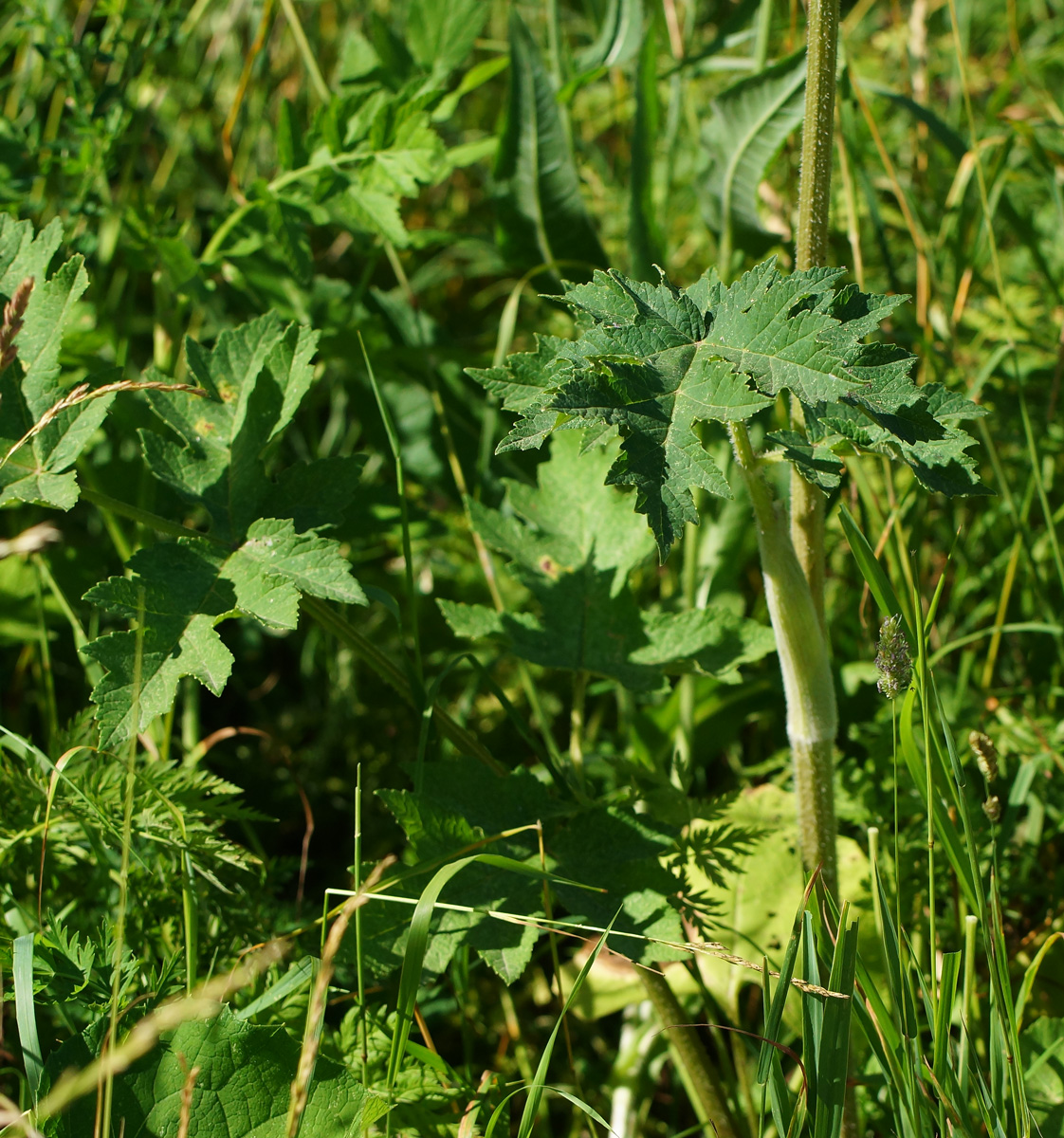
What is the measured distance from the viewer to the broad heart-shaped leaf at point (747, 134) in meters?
2.06

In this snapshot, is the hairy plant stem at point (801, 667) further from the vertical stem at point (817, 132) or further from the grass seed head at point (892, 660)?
the vertical stem at point (817, 132)

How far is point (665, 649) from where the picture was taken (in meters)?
1.70

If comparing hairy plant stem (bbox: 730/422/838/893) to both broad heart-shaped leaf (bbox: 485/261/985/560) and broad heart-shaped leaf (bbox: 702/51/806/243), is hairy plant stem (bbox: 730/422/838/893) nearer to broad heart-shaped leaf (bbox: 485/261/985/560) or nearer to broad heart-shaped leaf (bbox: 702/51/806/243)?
broad heart-shaped leaf (bbox: 485/261/985/560)

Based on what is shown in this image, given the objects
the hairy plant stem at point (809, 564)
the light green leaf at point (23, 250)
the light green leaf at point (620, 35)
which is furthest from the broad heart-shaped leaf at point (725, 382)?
the light green leaf at point (620, 35)

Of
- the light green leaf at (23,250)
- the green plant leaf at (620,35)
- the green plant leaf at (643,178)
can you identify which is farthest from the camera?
the green plant leaf at (620,35)

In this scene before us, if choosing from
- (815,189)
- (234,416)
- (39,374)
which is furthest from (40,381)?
(815,189)

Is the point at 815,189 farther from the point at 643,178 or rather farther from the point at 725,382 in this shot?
the point at 643,178

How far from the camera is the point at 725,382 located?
1.12 metres

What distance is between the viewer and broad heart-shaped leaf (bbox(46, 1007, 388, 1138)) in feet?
4.14

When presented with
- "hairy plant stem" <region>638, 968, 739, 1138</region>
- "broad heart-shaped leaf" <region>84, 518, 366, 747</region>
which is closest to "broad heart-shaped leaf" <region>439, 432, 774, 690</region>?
"broad heart-shaped leaf" <region>84, 518, 366, 747</region>

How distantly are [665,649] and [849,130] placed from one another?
1.41 m

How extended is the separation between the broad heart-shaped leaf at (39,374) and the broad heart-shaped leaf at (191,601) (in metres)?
0.18

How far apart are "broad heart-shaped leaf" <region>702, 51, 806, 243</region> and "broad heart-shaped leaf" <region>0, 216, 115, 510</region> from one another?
4.41ft

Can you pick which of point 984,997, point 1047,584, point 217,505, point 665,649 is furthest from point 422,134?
point 984,997
